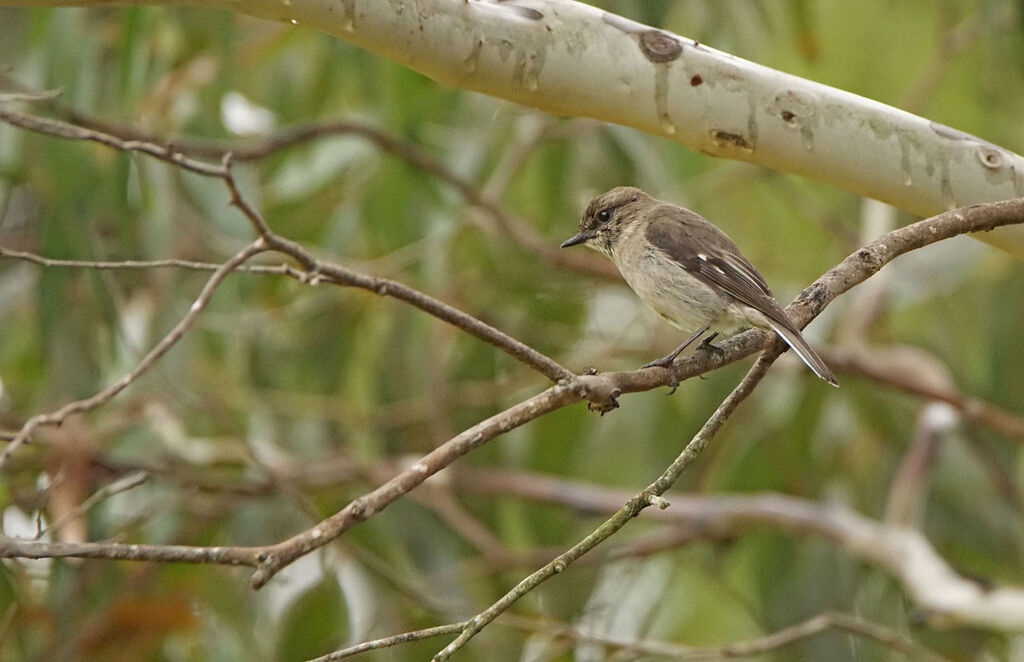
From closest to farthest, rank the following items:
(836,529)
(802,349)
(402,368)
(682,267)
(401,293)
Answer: (401,293) → (802,349) → (682,267) → (836,529) → (402,368)

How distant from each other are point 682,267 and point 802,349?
25.2 inches

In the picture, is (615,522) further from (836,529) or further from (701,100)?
(836,529)

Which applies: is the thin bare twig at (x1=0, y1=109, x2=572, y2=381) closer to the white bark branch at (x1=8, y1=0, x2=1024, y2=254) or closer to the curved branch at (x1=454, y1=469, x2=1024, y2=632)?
the white bark branch at (x1=8, y1=0, x2=1024, y2=254)

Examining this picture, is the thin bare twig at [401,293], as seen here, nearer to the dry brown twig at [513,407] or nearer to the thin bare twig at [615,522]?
the dry brown twig at [513,407]

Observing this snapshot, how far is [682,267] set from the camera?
2807 millimetres

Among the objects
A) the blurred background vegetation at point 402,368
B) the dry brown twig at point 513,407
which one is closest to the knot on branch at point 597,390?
the dry brown twig at point 513,407

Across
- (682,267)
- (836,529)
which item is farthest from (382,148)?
(836,529)

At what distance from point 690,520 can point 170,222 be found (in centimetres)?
197

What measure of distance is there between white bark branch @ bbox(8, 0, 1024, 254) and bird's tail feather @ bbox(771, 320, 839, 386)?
273 mm

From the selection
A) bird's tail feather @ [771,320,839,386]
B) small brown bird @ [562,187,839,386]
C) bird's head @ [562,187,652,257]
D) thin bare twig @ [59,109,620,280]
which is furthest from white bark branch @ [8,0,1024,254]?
thin bare twig @ [59,109,620,280]

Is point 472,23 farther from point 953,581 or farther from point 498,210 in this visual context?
point 953,581

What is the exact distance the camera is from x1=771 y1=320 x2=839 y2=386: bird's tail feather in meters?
2.05

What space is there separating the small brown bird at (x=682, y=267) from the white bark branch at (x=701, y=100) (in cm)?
42

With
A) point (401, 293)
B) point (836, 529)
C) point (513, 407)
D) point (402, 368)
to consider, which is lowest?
point (513, 407)
